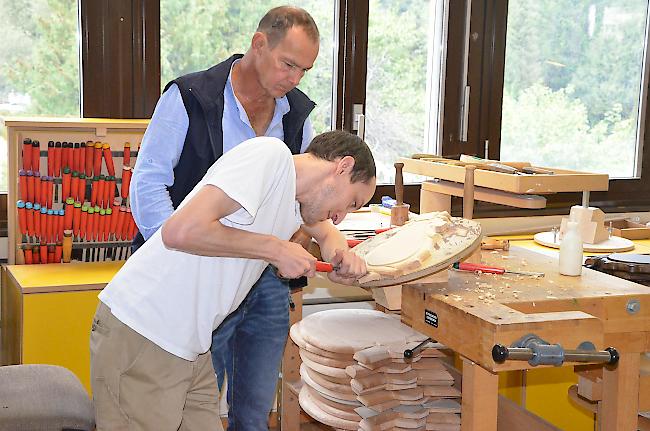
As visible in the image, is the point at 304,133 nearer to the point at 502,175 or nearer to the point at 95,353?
the point at 502,175

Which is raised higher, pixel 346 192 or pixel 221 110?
pixel 221 110

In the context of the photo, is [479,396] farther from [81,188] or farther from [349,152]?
[81,188]

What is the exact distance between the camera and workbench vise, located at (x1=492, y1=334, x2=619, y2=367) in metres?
1.69

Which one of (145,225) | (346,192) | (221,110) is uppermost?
→ (221,110)

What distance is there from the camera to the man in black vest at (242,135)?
2.07m

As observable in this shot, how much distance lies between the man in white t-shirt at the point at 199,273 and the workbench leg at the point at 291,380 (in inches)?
51.0

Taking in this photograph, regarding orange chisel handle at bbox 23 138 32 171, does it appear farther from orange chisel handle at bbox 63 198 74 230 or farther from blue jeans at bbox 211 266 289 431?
blue jeans at bbox 211 266 289 431

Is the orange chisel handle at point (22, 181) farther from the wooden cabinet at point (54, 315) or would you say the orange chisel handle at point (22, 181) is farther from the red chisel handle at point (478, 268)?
the red chisel handle at point (478, 268)

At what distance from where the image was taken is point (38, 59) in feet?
10.6

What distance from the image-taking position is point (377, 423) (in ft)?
8.06

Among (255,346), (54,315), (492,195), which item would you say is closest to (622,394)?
(492,195)

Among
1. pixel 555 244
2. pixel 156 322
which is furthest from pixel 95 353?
pixel 555 244

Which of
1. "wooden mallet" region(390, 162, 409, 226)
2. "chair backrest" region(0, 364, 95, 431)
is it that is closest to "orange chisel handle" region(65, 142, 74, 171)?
"chair backrest" region(0, 364, 95, 431)

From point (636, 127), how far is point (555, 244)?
4.59ft
